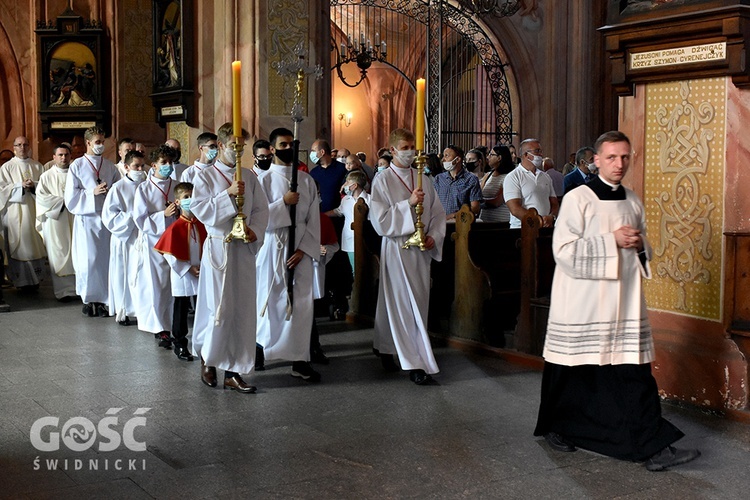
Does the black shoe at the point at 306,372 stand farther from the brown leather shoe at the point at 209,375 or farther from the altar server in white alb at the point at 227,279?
the brown leather shoe at the point at 209,375

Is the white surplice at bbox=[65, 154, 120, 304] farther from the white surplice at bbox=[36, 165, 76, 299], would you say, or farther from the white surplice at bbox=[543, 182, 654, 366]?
the white surplice at bbox=[543, 182, 654, 366]

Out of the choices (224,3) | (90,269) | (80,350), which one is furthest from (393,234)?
(224,3)

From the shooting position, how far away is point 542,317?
7.79 meters

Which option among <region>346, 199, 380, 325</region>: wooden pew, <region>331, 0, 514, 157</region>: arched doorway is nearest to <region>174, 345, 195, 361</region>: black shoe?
<region>346, 199, 380, 325</region>: wooden pew

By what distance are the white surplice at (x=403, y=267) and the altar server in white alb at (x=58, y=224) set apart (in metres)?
5.55

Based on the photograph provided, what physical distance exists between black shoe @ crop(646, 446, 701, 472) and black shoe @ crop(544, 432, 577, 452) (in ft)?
1.49

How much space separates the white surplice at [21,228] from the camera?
12344mm

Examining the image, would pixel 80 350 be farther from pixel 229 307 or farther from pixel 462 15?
pixel 462 15

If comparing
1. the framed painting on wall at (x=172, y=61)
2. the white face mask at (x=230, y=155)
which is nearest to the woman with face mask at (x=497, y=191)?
the white face mask at (x=230, y=155)

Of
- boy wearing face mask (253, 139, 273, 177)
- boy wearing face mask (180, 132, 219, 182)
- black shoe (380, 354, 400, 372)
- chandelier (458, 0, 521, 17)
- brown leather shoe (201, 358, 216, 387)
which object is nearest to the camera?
brown leather shoe (201, 358, 216, 387)

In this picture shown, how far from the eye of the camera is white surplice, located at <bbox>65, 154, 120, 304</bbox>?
10742 mm

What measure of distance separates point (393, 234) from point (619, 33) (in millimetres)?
2087

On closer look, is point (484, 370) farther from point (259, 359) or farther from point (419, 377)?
point (259, 359)

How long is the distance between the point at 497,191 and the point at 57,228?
543 cm
